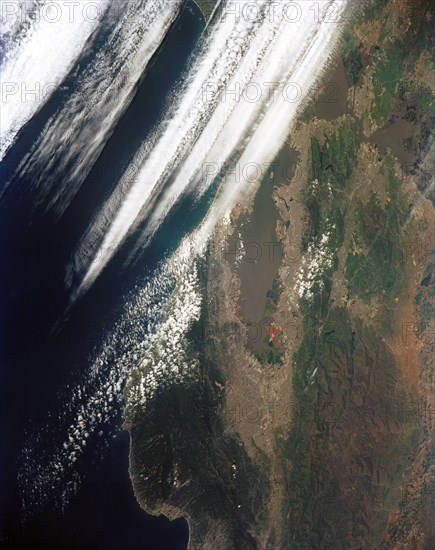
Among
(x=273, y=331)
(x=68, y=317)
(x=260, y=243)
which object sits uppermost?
(x=260, y=243)

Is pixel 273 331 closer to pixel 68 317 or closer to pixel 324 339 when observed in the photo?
pixel 324 339

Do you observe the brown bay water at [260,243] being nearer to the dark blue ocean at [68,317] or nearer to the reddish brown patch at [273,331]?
the reddish brown patch at [273,331]

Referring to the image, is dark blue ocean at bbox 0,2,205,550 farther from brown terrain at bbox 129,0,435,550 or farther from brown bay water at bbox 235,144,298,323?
brown bay water at bbox 235,144,298,323

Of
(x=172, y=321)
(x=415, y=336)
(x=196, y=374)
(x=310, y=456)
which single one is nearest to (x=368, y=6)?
(x=415, y=336)

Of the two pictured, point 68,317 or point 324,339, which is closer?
point 68,317

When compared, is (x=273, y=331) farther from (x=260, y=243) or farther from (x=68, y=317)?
(x=68, y=317)

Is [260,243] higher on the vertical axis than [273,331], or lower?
higher

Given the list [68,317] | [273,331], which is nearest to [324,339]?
[273,331]

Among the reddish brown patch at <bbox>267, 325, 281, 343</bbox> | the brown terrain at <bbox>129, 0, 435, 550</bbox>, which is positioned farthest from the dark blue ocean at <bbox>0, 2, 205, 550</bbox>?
the reddish brown patch at <bbox>267, 325, 281, 343</bbox>
